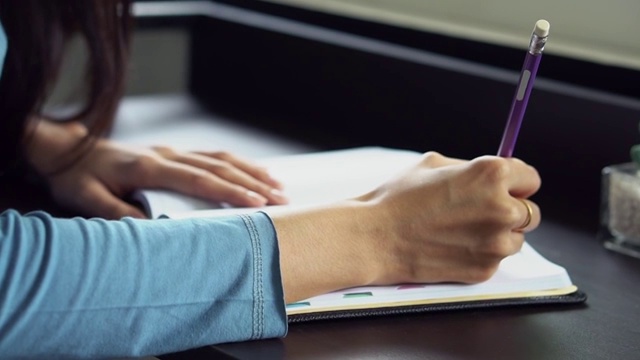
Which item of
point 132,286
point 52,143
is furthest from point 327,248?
point 52,143

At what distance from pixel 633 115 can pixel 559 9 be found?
19cm

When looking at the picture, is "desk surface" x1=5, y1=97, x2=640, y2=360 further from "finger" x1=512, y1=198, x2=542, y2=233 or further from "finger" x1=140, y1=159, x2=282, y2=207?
"finger" x1=140, y1=159, x2=282, y2=207

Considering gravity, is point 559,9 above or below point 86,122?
above

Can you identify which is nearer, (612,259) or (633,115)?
(612,259)

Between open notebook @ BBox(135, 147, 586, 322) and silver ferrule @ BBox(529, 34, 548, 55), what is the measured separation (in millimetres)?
148

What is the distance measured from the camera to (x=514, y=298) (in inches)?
33.9

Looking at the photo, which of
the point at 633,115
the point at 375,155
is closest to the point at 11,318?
the point at 375,155

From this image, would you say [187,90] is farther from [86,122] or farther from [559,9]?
[559,9]

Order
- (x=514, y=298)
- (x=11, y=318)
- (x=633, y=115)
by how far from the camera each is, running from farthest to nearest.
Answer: (x=633, y=115) → (x=514, y=298) → (x=11, y=318)

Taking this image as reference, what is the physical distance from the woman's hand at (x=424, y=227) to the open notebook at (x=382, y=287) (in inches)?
0.4

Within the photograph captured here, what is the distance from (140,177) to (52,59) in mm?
258

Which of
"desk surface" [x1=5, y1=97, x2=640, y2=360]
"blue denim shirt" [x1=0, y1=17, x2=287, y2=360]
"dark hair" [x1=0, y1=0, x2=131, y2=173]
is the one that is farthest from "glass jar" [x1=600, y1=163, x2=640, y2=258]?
"dark hair" [x1=0, y1=0, x2=131, y2=173]

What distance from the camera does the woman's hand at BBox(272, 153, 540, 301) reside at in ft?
2.68

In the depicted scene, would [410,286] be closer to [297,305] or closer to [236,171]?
[297,305]
